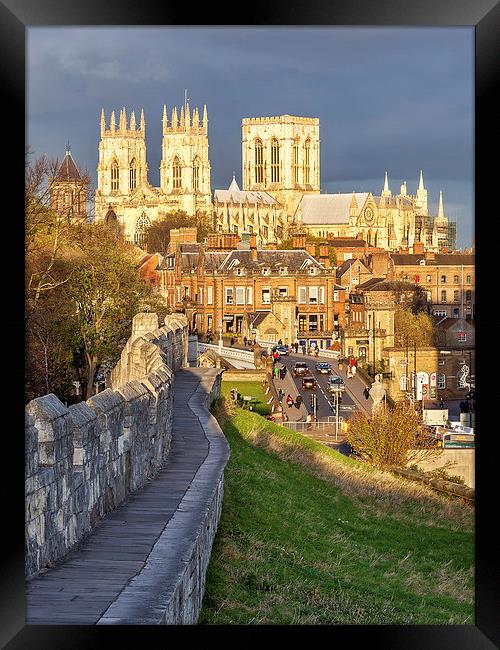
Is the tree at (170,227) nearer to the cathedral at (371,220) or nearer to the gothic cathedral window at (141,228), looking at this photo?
the gothic cathedral window at (141,228)

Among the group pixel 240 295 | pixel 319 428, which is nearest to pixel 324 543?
pixel 319 428

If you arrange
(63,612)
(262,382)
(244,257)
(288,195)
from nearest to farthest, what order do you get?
1. (63,612)
2. (262,382)
3. (244,257)
4. (288,195)

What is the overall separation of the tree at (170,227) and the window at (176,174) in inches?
548

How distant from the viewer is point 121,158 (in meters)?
170

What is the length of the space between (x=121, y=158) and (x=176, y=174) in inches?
319

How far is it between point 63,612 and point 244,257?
227ft

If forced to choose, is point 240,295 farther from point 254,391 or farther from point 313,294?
point 254,391

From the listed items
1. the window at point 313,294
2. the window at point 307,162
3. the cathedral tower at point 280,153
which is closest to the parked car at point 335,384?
the window at point 313,294

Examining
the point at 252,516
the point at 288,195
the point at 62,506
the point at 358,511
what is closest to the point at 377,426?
the point at 358,511

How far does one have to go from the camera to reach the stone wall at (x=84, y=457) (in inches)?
329

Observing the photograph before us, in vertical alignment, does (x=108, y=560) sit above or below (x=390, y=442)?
above
